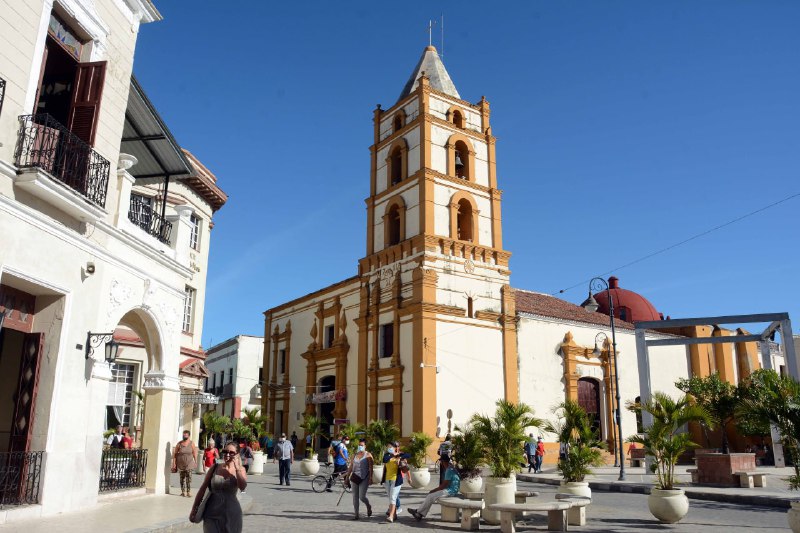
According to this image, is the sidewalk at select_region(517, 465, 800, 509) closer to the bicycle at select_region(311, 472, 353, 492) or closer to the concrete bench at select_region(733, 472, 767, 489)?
the concrete bench at select_region(733, 472, 767, 489)

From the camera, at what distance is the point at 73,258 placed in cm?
1023

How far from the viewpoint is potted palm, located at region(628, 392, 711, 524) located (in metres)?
11.2

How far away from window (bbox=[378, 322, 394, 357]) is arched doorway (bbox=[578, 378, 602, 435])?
10041 mm

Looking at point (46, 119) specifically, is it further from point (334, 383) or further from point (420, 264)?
point (334, 383)

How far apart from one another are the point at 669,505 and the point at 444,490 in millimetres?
4028

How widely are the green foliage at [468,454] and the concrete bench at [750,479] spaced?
7.89 metres

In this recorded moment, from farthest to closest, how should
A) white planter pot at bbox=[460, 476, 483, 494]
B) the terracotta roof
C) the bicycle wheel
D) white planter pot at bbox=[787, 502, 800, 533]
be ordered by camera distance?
the terracotta roof → the bicycle wheel → white planter pot at bbox=[460, 476, 483, 494] → white planter pot at bbox=[787, 502, 800, 533]

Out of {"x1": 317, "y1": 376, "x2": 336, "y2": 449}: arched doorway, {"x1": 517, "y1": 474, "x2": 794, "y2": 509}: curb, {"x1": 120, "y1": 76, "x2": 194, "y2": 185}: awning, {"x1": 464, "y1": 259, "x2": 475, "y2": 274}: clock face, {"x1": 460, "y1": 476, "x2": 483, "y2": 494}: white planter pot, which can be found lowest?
{"x1": 517, "y1": 474, "x2": 794, "y2": 509}: curb

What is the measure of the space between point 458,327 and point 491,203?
6.76 meters

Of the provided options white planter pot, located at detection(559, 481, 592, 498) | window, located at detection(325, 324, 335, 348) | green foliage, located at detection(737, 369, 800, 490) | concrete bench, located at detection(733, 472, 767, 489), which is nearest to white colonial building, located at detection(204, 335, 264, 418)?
window, located at detection(325, 324, 335, 348)

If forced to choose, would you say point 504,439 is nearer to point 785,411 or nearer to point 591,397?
point 785,411

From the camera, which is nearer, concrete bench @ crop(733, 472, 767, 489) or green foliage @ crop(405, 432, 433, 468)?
concrete bench @ crop(733, 472, 767, 489)

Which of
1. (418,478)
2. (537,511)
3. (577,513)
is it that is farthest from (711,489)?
(537,511)

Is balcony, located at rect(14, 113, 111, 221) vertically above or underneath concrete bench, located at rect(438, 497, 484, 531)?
above
